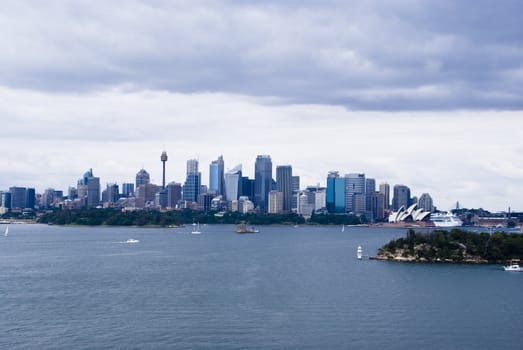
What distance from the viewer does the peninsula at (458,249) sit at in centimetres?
7081

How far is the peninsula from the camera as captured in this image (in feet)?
232

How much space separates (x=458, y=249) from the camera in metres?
71.7

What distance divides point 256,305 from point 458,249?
35.5 m

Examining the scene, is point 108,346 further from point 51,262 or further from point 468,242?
point 468,242

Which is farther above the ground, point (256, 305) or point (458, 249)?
point (458, 249)

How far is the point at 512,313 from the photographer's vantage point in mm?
41719

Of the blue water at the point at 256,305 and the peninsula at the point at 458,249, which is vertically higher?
the peninsula at the point at 458,249

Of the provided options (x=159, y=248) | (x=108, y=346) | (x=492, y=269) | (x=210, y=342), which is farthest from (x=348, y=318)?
(x=159, y=248)

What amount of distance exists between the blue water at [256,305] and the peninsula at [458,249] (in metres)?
3.59

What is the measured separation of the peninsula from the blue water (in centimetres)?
359

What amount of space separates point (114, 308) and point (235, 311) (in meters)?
7.28

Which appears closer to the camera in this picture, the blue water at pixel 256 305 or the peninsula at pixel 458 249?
the blue water at pixel 256 305

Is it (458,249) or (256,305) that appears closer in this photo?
(256,305)

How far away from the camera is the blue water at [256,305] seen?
33781 millimetres
